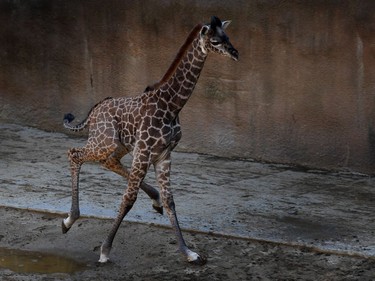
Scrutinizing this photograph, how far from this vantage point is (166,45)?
1014cm

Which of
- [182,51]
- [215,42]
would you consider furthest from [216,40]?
[182,51]

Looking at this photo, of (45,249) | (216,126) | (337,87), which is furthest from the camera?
(216,126)

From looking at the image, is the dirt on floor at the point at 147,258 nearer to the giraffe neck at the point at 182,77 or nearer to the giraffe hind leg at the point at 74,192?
the giraffe hind leg at the point at 74,192

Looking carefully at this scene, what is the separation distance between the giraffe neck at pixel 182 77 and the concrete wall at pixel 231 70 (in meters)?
2.91

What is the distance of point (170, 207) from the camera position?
268 inches

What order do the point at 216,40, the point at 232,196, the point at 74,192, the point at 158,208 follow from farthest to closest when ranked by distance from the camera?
the point at 232,196 < the point at 158,208 < the point at 74,192 < the point at 216,40

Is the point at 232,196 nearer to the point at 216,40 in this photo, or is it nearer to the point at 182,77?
the point at 182,77

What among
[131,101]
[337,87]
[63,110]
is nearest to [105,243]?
[131,101]

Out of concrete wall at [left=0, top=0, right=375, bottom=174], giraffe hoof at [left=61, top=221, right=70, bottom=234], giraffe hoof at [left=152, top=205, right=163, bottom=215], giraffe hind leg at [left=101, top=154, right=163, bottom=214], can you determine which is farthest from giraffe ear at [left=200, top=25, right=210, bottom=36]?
concrete wall at [left=0, top=0, right=375, bottom=174]

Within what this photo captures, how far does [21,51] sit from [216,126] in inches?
103

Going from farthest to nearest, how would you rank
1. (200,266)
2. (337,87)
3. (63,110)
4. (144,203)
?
1. (63,110)
2. (337,87)
3. (144,203)
4. (200,266)

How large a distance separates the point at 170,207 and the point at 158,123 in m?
0.60

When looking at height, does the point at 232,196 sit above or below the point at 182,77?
below

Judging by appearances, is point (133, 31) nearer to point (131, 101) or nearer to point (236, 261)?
point (131, 101)
